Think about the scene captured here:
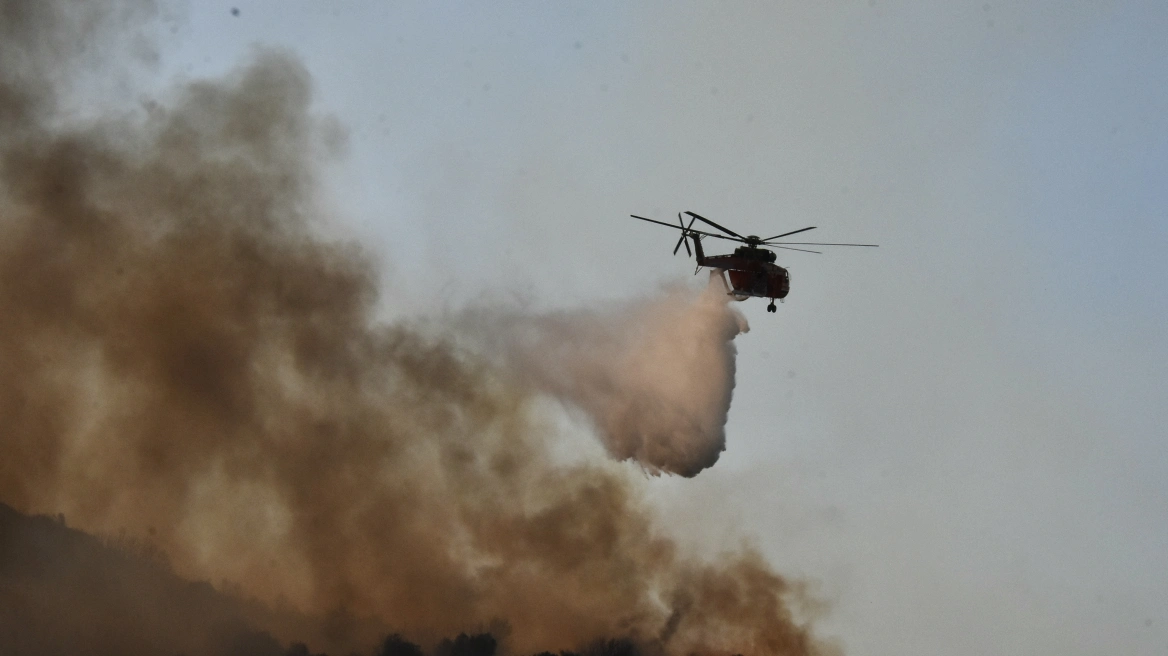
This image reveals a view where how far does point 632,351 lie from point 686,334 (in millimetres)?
2872

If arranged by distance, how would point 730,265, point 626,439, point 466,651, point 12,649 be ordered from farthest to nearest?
point 466,651
point 12,649
point 626,439
point 730,265

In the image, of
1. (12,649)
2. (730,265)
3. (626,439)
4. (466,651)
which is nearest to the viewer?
(730,265)

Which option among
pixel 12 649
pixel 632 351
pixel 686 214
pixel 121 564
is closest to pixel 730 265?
pixel 686 214

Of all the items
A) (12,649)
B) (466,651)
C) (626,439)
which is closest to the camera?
(626,439)

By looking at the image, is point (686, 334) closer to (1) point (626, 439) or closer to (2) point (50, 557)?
(1) point (626, 439)

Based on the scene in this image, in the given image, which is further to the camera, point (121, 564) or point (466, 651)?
point (466, 651)

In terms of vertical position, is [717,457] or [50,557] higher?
[717,457]

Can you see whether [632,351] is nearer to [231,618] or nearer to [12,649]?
[231,618]

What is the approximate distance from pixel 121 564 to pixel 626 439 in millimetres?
28662

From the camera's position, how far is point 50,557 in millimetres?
60000

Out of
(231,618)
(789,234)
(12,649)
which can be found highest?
(789,234)

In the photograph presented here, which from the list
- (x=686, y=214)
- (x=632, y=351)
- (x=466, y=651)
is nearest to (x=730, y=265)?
(x=686, y=214)

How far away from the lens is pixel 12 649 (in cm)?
5781

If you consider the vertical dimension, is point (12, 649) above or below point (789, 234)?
below
